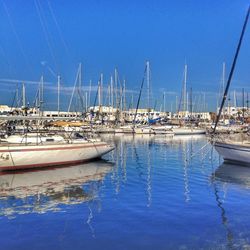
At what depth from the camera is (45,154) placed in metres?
30.5

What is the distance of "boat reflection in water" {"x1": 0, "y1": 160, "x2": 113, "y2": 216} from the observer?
59.6 feet

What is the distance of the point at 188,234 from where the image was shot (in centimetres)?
1388

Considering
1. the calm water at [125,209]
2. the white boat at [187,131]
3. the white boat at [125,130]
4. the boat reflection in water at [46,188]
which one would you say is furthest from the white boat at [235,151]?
the white boat at [187,131]

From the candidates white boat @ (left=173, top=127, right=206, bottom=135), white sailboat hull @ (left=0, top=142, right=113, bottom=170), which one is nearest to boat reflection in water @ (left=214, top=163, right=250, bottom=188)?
white sailboat hull @ (left=0, top=142, right=113, bottom=170)

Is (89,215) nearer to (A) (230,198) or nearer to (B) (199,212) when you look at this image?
(B) (199,212)

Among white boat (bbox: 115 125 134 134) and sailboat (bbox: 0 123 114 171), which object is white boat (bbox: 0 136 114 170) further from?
white boat (bbox: 115 125 134 134)

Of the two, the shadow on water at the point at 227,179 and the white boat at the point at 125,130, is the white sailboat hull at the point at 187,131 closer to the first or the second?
→ the white boat at the point at 125,130

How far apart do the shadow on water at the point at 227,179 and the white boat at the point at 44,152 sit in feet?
35.2

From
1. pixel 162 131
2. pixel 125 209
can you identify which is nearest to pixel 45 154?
pixel 125 209

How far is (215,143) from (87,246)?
25801 mm

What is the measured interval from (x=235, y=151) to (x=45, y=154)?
15.4m

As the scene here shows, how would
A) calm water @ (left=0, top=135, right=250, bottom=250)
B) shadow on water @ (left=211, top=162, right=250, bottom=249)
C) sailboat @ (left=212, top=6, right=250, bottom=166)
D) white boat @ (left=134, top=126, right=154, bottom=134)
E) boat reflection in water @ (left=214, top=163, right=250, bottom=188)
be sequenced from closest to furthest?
calm water @ (left=0, top=135, right=250, bottom=250) → shadow on water @ (left=211, top=162, right=250, bottom=249) → boat reflection in water @ (left=214, top=163, right=250, bottom=188) → sailboat @ (left=212, top=6, right=250, bottom=166) → white boat @ (left=134, top=126, right=154, bottom=134)

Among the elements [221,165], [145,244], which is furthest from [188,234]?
[221,165]

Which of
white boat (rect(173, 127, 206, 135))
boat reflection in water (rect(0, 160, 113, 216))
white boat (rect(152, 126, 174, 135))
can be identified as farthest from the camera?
white boat (rect(173, 127, 206, 135))
